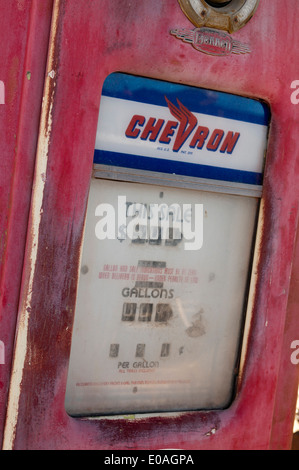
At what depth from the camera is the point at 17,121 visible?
1.22 m

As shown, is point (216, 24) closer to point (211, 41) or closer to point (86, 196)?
point (211, 41)

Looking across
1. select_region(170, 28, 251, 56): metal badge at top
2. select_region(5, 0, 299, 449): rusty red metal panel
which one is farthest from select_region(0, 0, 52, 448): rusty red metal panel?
select_region(170, 28, 251, 56): metal badge at top

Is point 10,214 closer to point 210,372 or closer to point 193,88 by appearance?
point 193,88

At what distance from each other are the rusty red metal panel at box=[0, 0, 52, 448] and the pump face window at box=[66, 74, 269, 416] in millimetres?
147

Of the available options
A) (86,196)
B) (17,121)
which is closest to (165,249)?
(86,196)

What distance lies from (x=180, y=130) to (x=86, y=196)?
27cm

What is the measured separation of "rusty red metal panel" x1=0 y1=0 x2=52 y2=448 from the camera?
121 cm

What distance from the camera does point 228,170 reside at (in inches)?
57.2

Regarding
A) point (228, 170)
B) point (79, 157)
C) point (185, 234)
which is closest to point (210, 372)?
point (185, 234)

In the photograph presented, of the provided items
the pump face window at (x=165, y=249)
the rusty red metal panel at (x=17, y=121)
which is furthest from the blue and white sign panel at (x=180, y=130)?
the rusty red metal panel at (x=17, y=121)

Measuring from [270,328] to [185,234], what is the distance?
0.31 meters

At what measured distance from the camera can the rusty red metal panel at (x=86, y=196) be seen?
1.24 m
